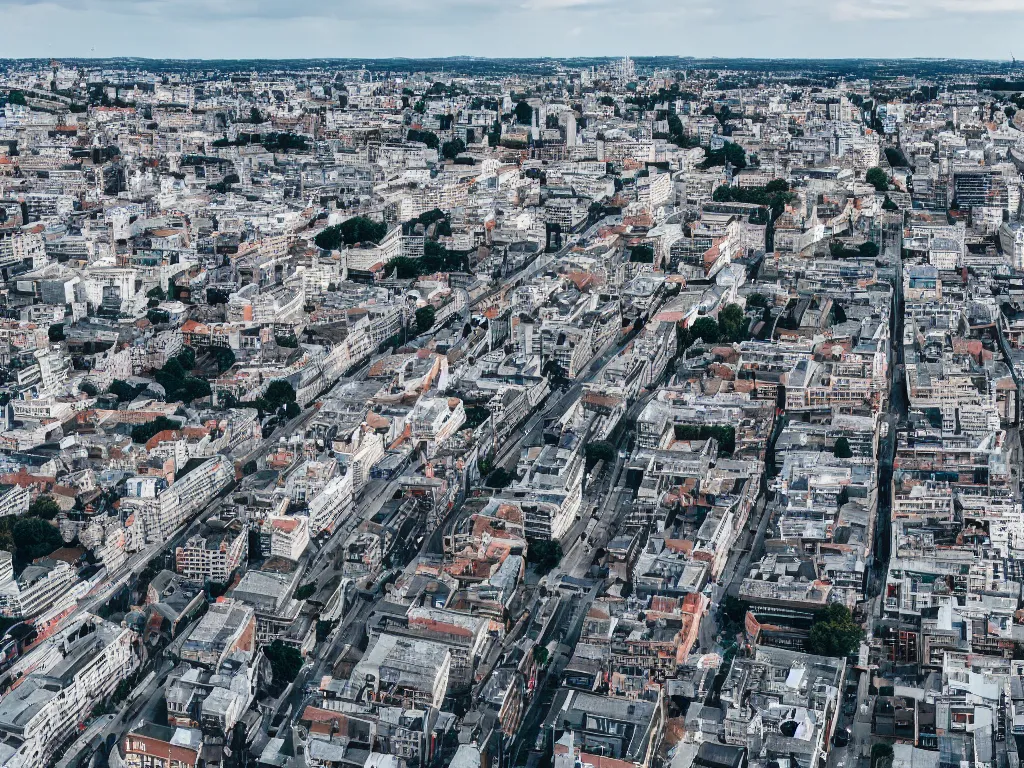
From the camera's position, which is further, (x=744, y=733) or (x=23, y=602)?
(x=23, y=602)

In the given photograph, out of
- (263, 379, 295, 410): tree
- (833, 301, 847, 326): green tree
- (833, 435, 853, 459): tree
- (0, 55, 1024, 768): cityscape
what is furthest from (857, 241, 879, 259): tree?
(263, 379, 295, 410): tree

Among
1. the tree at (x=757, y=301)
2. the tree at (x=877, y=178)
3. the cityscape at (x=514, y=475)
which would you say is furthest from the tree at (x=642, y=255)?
the tree at (x=877, y=178)

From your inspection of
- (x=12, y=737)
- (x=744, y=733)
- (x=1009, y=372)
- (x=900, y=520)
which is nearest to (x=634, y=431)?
(x=900, y=520)

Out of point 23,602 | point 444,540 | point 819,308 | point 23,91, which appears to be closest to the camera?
point 23,602

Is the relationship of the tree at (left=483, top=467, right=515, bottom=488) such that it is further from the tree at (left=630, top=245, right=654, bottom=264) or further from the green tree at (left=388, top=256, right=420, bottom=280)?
the tree at (left=630, top=245, right=654, bottom=264)

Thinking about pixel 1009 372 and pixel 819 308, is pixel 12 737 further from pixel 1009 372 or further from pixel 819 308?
pixel 819 308

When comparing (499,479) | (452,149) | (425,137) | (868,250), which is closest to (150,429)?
(499,479)
